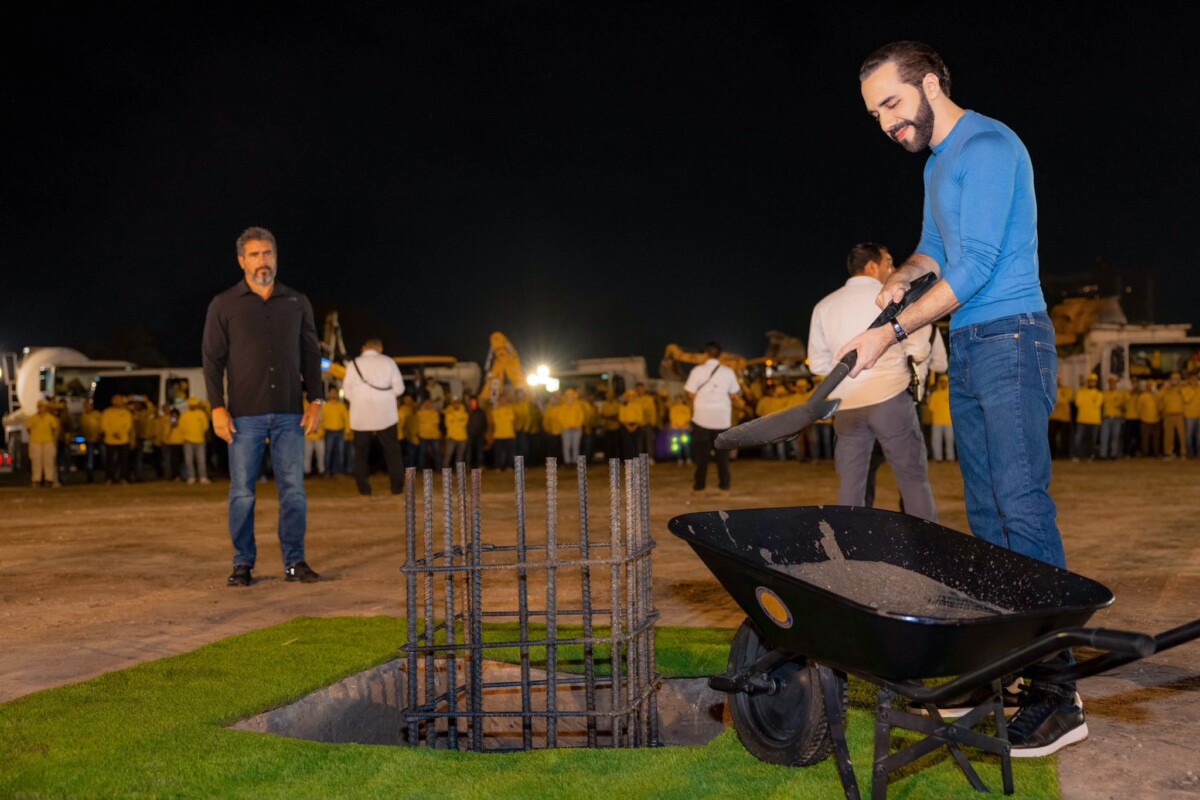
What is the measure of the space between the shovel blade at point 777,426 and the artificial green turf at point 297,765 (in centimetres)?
101

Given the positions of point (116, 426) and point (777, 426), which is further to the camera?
point (116, 426)

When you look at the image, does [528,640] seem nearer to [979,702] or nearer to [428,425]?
[979,702]

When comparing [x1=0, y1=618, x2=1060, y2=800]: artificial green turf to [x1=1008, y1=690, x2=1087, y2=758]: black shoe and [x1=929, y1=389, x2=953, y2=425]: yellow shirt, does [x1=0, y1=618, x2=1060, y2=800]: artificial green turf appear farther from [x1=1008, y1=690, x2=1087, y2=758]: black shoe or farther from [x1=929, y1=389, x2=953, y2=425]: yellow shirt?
[x1=929, y1=389, x2=953, y2=425]: yellow shirt

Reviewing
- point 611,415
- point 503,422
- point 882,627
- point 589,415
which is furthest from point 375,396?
point 589,415

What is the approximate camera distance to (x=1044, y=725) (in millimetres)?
3623

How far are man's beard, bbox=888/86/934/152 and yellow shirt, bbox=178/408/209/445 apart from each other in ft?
64.2

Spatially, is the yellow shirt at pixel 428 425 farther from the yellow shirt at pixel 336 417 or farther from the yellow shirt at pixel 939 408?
the yellow shirt at pixel 939 408

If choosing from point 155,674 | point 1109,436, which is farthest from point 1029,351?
point 1109,436

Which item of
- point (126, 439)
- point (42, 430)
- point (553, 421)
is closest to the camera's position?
point (42, 430)

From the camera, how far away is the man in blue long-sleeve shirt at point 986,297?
12.6 ft

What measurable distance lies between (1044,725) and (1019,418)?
3.16 feet

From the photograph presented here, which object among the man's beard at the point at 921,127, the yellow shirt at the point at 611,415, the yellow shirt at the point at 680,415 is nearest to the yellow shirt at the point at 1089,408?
the yellow shirt at the point at 680,415

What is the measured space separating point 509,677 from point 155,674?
1.53m

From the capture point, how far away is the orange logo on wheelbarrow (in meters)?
3.36
